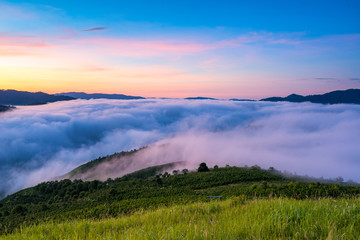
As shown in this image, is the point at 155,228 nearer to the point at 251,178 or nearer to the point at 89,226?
the point at 89,226

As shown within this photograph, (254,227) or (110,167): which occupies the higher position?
(254,227)

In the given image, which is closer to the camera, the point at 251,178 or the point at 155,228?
the point at 155,228

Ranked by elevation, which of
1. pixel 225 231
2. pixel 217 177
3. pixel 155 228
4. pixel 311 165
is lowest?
pixel 311 165

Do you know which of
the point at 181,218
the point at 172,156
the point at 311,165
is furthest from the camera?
the point at 172,156

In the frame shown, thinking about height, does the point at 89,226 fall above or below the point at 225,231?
below

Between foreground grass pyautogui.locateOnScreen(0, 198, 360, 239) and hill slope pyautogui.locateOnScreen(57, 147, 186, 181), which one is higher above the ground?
foreground grass pyautogui.locateOnScreen(0, 198, 360, 239)

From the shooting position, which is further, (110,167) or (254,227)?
(110,167)

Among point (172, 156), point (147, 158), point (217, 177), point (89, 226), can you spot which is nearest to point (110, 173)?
point (147, 158)

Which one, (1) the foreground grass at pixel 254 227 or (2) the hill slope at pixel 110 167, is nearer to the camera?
(1) the foreground grass at pixel 254 227

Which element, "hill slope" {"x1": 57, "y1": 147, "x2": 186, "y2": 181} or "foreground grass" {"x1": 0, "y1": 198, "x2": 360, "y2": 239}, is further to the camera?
"hill slope" {"x1": 57, "y1": 147, "x2": 186, "y2": 181}

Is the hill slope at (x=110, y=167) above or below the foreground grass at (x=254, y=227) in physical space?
below

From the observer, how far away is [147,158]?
168m

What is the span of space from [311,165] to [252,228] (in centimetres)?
20646

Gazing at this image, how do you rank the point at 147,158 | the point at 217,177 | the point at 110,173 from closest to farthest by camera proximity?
the point at 217,177, the point at 110,173, the point at 147,158
